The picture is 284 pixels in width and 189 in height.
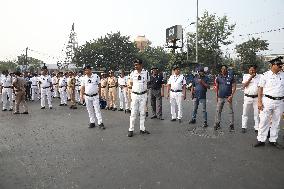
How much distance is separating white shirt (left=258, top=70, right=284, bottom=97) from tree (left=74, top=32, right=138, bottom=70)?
2257 inches

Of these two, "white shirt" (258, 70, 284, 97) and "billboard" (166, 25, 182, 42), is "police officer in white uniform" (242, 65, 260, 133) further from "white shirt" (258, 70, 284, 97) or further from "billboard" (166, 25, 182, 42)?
"billboard" (166, 25, 182, 42)

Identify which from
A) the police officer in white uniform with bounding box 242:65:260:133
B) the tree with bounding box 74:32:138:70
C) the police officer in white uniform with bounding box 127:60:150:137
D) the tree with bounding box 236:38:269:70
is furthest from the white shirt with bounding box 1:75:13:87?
the tree with bounding box 74:32:138:70

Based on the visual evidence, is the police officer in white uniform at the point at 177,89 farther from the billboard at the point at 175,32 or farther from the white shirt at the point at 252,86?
the billboard at the point at 175,32

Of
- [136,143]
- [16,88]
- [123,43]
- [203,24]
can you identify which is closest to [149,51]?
[123,43]

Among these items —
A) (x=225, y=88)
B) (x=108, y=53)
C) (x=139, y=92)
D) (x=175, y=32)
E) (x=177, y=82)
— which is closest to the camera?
(x=139, y=92)

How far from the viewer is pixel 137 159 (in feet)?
20.5

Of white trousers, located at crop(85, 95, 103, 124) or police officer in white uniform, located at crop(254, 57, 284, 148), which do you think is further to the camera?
white trousers, located at crop(85, 95, 103, 124)

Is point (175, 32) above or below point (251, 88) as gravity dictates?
above

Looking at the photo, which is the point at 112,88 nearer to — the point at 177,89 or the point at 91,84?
the point at 177,89

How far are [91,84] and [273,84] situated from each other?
5.67 metres

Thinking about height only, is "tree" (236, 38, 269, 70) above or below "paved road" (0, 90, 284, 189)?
above

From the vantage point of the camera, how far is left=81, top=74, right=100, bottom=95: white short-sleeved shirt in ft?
32.5

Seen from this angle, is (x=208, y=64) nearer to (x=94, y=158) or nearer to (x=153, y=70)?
(x=153, y=70)

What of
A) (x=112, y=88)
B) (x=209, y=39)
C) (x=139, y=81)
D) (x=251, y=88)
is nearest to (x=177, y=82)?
(x=139, y=81)
